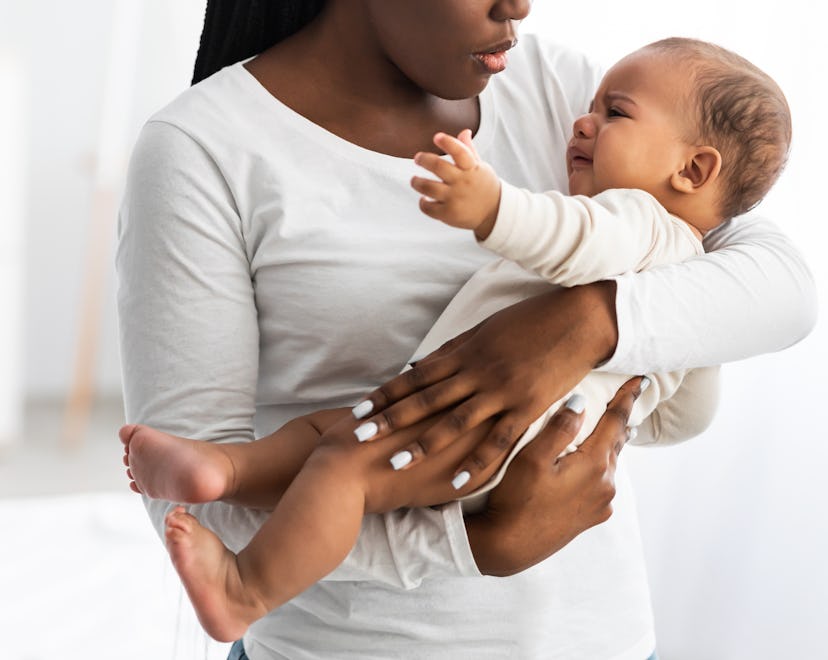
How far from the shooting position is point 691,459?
2535 mm

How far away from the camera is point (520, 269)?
1.15 metres

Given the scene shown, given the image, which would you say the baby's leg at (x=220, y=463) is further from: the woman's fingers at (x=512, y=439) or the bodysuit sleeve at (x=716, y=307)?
the bodysuit sleeve at (x=716, y=307)

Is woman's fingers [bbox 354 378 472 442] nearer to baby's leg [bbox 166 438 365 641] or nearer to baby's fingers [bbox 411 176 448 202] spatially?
baby's leg [bbox 166 438 365 641]

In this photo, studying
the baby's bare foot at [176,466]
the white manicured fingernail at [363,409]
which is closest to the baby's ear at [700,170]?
the white manicured fingernail at [363,409]

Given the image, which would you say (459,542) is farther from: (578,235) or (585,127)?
(585,127)

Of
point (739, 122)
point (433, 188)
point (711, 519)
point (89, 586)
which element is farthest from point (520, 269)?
point (89, 586)

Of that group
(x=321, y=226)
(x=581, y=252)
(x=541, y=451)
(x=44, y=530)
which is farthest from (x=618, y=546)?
(x=44, y=530)

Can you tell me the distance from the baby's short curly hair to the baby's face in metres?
0.02

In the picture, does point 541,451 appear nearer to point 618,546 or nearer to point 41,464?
point 618,546

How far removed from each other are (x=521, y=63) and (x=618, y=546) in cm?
59

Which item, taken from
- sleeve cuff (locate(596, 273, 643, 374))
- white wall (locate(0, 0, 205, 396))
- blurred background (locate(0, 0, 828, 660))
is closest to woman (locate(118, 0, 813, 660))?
sleeve cuff (locate(596, 273, 643, 374))

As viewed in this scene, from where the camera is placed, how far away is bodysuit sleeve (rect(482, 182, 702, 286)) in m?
1.00

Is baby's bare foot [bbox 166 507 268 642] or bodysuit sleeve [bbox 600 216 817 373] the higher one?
bodysuit sleeve [bbox 600 216 817 373]

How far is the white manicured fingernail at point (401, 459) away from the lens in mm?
1021
